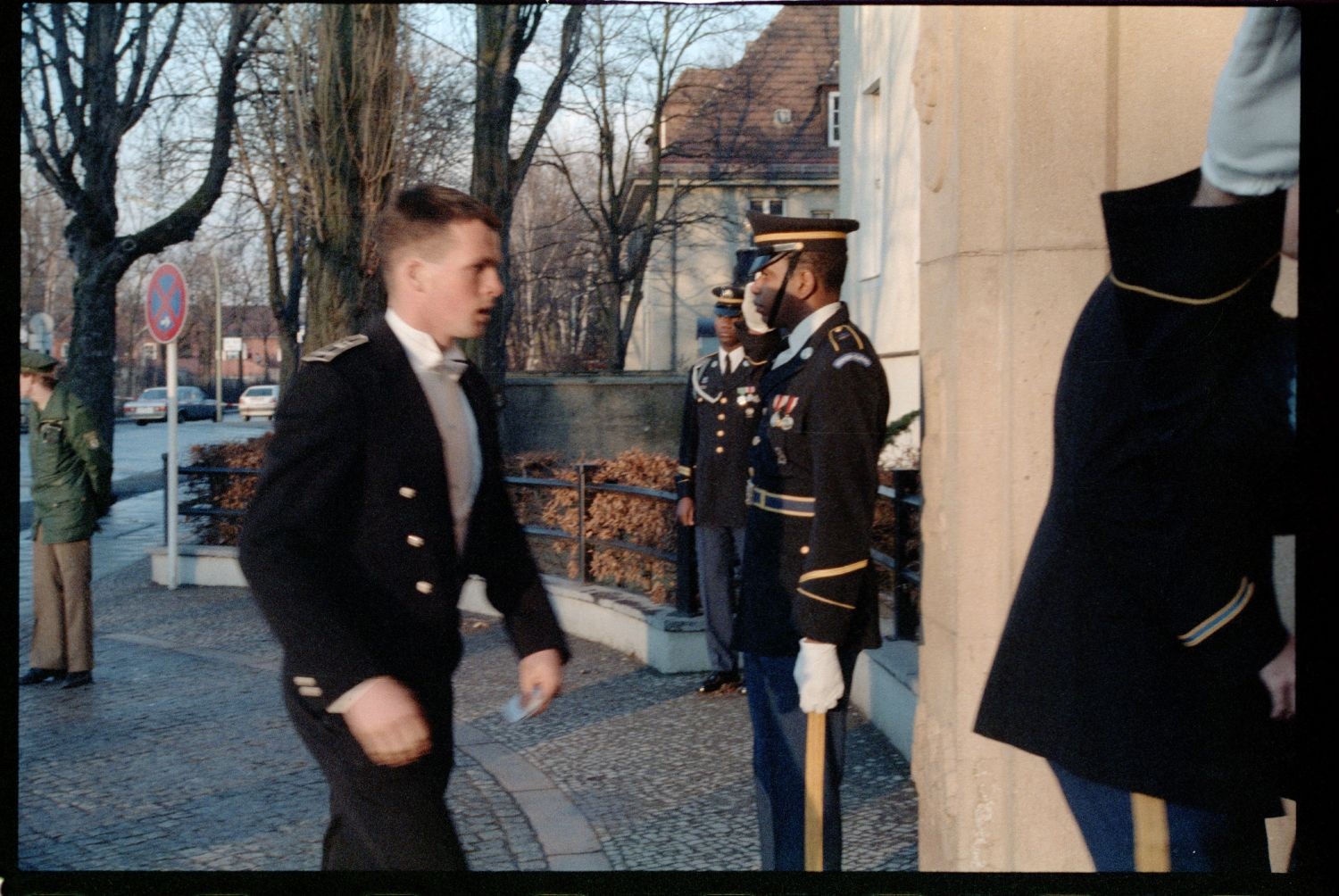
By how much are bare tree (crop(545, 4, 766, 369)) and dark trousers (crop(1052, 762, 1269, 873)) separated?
4.28ft

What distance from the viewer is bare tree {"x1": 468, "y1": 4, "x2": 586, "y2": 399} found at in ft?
8.97

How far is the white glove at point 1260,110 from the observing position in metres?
2.67

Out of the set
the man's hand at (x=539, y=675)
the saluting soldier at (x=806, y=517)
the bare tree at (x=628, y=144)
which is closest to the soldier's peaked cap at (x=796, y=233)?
the saluting soldier at (x=806, y=517)

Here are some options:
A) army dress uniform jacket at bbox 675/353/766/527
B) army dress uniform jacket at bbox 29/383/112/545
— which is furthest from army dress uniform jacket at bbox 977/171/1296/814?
army dress uniform jacket at bbox 29/383/112/545

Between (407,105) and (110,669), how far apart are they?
4.75ft

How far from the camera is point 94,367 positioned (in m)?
2.92

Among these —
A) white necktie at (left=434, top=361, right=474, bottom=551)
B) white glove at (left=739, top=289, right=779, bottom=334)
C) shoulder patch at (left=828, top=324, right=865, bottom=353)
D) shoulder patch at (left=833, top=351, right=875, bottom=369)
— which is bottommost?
white necktie at (left=434, top=361, right=474, bottom=551)

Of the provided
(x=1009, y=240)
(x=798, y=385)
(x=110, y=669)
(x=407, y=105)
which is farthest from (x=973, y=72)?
(x=110, y=669)

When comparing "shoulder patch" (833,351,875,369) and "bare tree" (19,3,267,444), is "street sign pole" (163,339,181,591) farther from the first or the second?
"shoulder patch" (833,351,875,369)

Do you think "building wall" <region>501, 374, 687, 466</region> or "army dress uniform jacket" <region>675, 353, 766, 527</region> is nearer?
"building wall" <region>501, 374, 687, 466</region>

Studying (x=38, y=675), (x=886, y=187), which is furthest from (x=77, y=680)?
(x=886, y=187)

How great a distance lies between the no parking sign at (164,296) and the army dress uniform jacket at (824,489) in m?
1.29

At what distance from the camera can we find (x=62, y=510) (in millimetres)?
3584

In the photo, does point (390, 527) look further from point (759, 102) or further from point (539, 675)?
point (759, 102)
